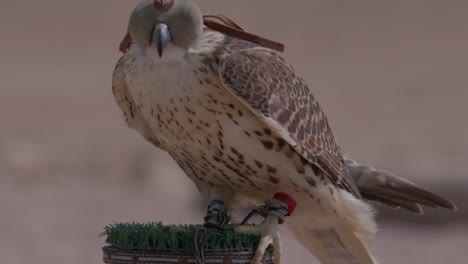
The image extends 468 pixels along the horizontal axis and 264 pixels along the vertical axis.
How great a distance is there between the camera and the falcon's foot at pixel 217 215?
18.6 ft

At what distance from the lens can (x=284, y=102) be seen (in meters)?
6.36

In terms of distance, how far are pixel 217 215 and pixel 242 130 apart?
1.48 ft

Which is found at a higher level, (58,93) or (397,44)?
(397,44)

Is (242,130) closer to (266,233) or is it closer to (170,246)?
(266,233)

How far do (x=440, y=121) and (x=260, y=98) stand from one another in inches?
546

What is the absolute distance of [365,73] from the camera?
2483 cm

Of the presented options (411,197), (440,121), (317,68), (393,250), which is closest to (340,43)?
(317,68)

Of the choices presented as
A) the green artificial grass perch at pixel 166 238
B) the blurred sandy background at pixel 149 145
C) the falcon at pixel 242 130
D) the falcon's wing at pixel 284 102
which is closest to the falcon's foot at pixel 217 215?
the falcon at pixel 242 130

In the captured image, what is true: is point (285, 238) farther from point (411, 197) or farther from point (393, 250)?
point (411, 197)

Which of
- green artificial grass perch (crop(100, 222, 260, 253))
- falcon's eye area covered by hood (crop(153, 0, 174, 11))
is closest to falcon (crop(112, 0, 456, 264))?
falcon's eye area covered by hood (crop(153, 0, 174, 11))

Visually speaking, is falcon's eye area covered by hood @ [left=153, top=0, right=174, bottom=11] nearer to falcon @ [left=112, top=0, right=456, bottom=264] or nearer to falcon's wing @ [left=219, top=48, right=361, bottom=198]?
falcon @ [left=112, top=0, right=456, bottom=264]

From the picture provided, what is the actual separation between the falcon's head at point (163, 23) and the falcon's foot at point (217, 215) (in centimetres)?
70

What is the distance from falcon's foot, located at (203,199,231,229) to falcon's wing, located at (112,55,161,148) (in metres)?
0.65

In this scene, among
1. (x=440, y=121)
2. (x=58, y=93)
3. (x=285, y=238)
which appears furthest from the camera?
(x=58, y=93)
